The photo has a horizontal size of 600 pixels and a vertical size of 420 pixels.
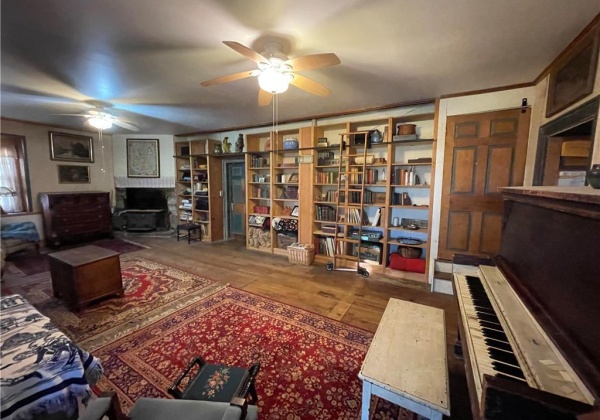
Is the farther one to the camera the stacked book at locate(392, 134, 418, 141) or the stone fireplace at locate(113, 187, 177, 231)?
the stone fireplace at locate(113, 187, 177, 231)

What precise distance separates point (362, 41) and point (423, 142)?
1866mm

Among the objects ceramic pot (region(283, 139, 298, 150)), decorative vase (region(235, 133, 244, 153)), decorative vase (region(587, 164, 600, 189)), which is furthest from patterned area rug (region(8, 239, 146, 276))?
decorative vase (region(587, 164, 600, 189))

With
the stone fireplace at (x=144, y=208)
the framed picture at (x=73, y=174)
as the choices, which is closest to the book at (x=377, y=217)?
the stone fireplace at (x=144, y=208)

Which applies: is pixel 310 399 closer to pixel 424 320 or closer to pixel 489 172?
pixel 424 320

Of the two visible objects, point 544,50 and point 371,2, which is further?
point 544,50

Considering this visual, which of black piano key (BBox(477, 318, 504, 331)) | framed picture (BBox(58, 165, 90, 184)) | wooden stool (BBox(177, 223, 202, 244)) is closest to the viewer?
black piano key (BBox(477, 318, 504, 331))

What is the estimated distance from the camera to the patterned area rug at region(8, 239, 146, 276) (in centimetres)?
371

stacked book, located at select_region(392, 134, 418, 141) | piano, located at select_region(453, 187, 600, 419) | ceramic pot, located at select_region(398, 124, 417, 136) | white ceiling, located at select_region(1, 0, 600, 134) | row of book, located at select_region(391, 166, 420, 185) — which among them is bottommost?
piano, located at select_region(453, 187, 600, 419)

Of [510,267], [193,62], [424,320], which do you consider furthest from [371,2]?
[424,320]

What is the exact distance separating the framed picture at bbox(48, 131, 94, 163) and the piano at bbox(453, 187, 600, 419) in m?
7.20

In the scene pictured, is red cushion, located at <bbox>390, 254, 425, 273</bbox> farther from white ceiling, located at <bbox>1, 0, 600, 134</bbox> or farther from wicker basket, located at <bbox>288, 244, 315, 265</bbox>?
white ceiling, located at <bbox>1, 0, 600, 134</bbox>

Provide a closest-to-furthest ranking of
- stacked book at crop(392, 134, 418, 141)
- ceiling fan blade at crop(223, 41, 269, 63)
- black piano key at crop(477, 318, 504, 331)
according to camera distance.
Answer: black piano key at crop(477, 318, 504, 331), ceiling fan blade at crop(223, 41, 269, 63), stacked book at crop(392, 134, 418, 141)

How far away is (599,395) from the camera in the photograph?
700mm

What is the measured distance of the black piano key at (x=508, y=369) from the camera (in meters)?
0.92
